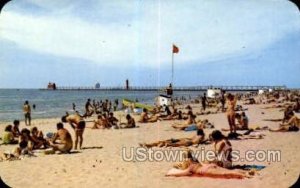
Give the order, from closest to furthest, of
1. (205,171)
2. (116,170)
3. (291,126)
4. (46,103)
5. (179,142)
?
(205,171)
(116,170)
(179,142)
(291,126)
(46,103)

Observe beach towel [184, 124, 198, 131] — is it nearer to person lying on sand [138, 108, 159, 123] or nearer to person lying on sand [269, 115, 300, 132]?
person lying on sand [269, 115, 300, 132]

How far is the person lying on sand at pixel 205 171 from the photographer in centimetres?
501

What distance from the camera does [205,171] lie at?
5031 mm

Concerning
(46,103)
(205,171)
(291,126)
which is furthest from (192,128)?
(46,103)

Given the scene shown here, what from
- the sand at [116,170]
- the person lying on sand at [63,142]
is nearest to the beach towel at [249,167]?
the sand at [116,170]

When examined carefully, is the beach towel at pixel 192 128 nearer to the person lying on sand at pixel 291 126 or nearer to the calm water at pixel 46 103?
the person lying on sand at pixel 291 126

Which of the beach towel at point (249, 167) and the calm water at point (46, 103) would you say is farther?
the calm water at point (46, 103)

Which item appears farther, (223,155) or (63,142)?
(63,142)

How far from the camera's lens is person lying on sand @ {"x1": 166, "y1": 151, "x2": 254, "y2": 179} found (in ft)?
16.4

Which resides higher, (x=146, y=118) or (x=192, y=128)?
(x=146, y=118)

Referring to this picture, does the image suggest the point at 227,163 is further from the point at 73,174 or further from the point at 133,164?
the point at 73,174

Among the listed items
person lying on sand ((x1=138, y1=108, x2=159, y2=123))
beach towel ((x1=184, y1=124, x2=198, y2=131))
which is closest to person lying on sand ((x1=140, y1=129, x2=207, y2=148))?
beach towel ((x1=184, y1=124, x2=198, y2=131))

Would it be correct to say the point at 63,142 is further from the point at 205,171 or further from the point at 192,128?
the point at 192,128

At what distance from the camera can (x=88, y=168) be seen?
580 centimetres
